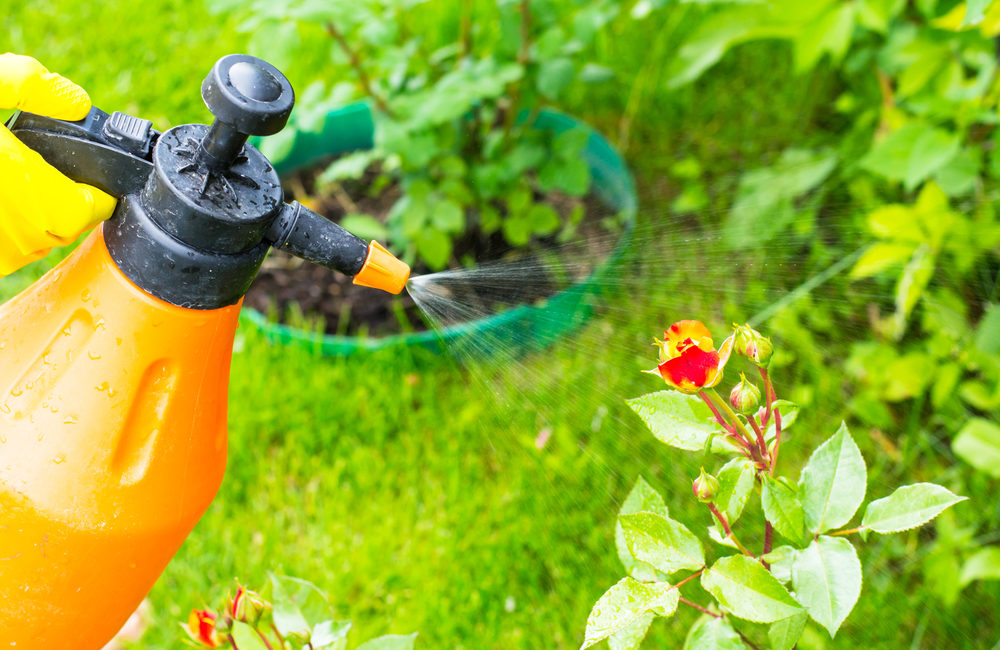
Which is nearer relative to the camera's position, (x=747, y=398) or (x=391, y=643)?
(x=747, y=398)

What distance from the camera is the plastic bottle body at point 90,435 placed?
2.17 feet

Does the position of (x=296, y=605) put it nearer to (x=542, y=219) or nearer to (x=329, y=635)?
(x=329, y=635)

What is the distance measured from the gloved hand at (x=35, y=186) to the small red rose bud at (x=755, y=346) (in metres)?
0.53

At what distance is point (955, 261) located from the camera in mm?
1595

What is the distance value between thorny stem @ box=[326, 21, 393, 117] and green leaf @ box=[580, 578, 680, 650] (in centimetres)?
122

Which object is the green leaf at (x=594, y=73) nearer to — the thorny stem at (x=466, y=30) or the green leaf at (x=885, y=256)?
the thorny stem at (x=466, y=30)

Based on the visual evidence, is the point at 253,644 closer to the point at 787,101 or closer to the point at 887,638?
the point at 887,638

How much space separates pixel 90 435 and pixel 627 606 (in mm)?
452

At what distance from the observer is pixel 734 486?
0.70 meters

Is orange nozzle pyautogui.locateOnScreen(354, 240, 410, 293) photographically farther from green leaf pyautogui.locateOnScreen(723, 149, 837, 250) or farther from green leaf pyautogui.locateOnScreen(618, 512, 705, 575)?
green leaf pyautogui.locateOnScreen(723, 149, 837, 250)

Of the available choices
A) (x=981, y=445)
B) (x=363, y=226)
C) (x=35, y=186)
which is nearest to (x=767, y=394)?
(x=35, y=186)

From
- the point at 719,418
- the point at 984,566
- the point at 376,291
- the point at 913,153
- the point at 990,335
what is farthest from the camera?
the point at 376,291

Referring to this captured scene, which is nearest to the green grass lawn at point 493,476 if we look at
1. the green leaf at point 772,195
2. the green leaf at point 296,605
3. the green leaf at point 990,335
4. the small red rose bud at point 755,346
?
the green leaf at point 772,195

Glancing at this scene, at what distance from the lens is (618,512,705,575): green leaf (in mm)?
704
